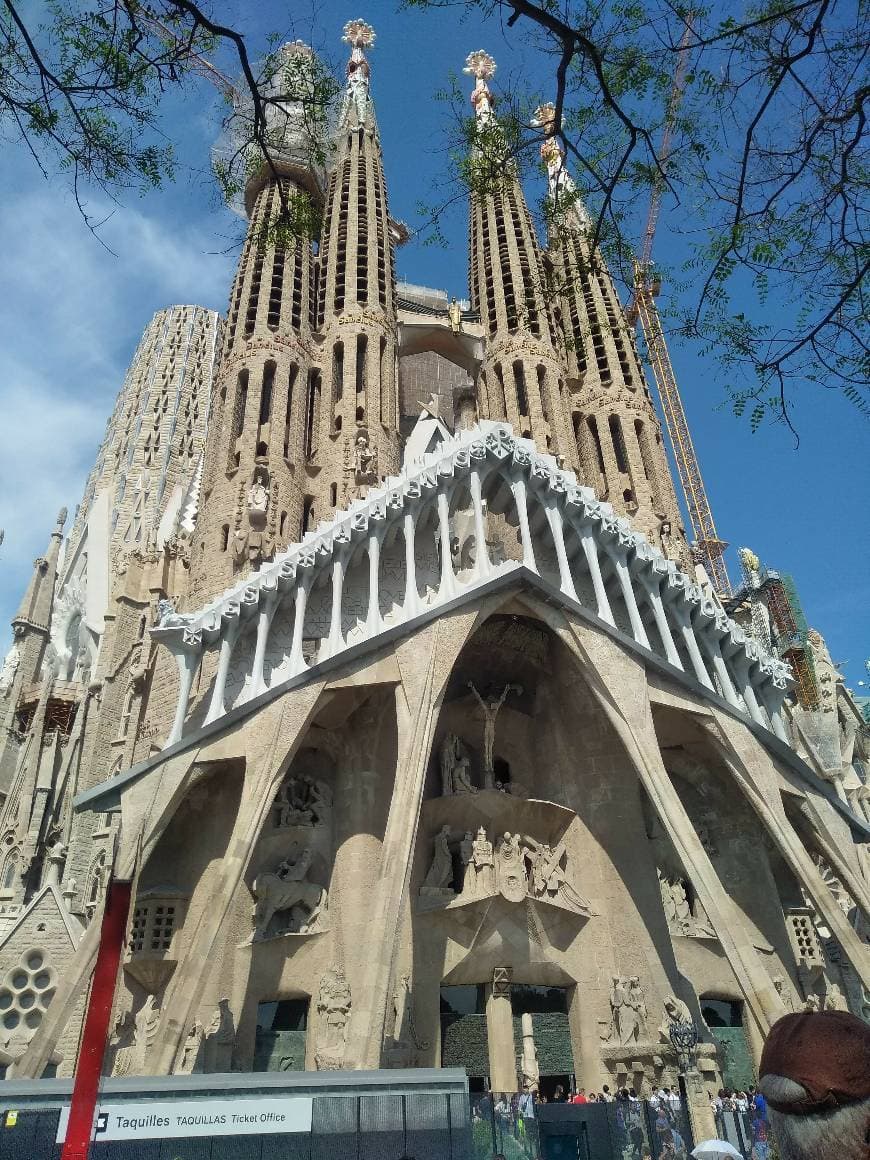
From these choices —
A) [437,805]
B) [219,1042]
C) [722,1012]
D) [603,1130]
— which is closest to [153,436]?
[437,805]

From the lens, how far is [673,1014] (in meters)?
13.8

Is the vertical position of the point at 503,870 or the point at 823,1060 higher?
the point at 503,870

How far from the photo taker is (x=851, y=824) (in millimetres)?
17375

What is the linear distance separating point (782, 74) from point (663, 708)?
13.1 meters

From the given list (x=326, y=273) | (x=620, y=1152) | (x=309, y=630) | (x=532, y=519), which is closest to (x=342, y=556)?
(x=309, y=630)

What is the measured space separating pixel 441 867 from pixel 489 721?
3.10m

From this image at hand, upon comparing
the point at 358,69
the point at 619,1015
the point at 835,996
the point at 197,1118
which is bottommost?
the point at 197,1118

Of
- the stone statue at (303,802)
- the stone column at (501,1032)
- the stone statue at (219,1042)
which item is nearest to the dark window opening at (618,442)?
the stone statue at (303,802)

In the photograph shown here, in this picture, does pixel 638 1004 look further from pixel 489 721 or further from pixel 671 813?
pixel 489 721

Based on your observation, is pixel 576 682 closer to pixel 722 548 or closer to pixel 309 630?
pixel 309 630

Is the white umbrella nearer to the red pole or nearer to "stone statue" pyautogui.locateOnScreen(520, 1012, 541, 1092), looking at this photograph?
the red pole

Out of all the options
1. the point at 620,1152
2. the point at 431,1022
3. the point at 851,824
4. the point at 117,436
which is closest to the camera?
the point at 620,1152

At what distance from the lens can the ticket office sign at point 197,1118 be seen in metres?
5.91

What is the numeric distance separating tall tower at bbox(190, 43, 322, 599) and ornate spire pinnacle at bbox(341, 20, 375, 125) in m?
5.65
